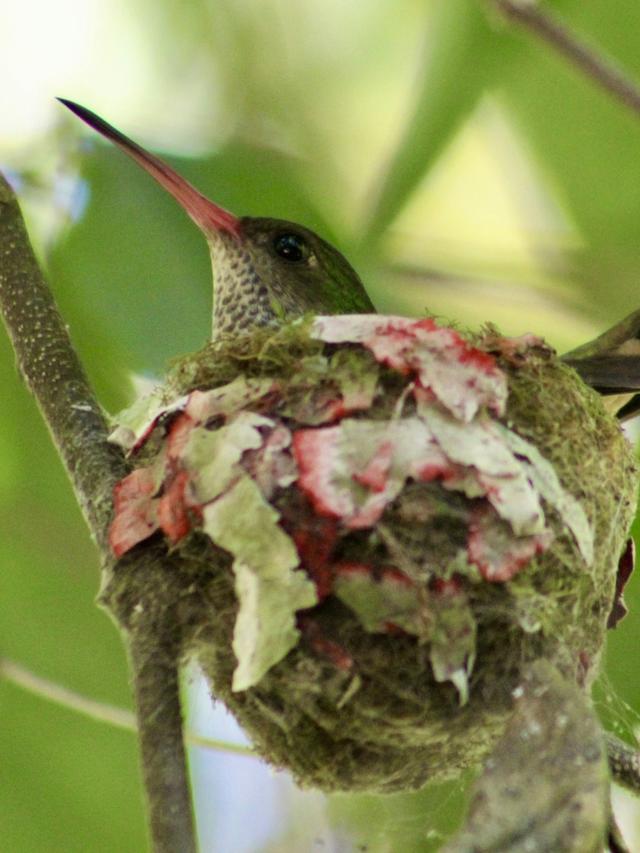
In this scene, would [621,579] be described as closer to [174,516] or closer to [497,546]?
[497,546]

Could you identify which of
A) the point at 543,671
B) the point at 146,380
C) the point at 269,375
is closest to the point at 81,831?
the point at 146,380

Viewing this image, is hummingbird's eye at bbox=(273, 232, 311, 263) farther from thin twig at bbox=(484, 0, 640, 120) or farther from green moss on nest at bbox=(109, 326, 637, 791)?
thin twig at bbox=(484, 0, 640, 120)

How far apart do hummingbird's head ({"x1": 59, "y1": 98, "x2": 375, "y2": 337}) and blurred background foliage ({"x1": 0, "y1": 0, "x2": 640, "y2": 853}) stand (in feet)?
0.54

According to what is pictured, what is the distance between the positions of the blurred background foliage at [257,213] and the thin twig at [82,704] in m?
0.07

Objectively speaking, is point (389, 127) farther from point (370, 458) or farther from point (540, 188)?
point (370, 458)

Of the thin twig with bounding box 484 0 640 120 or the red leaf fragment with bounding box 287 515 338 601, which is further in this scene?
the red leaf fragment with bounding box 287 515 338 601

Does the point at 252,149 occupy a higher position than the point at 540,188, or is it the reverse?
the point at 540,188

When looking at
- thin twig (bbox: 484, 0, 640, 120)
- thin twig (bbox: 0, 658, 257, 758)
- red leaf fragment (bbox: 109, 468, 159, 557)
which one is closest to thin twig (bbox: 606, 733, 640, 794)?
thin twig (bbox: 0, 658, 257, 758)

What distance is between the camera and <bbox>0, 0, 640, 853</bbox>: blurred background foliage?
4555mm

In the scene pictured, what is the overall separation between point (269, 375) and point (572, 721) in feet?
3.81

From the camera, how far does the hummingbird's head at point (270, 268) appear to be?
4562mm

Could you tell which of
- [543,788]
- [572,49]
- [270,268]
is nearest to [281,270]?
[270,268]

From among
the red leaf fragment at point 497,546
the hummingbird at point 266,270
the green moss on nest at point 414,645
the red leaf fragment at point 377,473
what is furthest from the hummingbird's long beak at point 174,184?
the red leaf fragment at point 497,546

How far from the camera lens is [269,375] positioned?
3.23m
